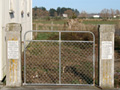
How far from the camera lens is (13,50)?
6.44 meters

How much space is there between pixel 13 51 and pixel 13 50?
0.09ft

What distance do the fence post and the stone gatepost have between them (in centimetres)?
211

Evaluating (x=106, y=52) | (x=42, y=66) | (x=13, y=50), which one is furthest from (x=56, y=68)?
(x=106, y=52)

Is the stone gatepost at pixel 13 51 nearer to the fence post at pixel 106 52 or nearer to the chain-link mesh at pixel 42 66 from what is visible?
the chain-link mesh at pixel 42 66

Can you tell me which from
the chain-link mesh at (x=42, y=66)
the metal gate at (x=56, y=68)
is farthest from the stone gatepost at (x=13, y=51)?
the chain-link mesh at (x=42, y=66)

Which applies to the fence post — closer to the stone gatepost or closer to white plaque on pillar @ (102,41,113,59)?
white plaque on pillar @ (102,41,113,59)

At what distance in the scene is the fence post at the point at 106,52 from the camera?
634cm

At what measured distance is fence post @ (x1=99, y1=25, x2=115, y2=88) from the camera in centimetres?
634

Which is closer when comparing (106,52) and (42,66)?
(106,52)

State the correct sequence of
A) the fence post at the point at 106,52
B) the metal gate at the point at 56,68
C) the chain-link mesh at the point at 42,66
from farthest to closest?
1. the chain-link mesh at the point at 42,66
2. the metal gate at the point at 56,68
3. the fence post at the point at 106,52

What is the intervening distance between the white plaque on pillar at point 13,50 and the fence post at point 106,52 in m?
2.16

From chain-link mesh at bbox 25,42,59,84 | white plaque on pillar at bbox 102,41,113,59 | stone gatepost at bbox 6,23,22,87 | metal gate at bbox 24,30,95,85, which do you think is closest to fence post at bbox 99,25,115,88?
white plaque on pillar at bbox 102,41,113,59

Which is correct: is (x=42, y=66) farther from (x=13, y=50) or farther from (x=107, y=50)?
(x=107, y=50)

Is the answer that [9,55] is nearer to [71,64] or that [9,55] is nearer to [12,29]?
[12,29]
